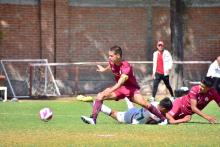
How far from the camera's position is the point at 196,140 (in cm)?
1290

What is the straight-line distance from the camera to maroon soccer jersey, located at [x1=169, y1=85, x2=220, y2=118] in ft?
55.7

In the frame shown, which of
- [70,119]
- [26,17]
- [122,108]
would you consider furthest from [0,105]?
[26,17]

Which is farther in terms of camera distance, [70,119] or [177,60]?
[177,60]

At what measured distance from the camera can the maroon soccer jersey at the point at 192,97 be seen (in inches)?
668

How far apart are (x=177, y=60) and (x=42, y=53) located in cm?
560

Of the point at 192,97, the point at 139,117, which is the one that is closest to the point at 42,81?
the point at 139,117

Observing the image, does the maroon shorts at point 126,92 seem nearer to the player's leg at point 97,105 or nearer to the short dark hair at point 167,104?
the player's leg at point 97,105

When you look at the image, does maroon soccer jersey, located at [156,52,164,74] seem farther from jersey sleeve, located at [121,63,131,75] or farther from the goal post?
jersey sleeve, located at [121,63,131,75]

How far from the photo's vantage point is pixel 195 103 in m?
16.9

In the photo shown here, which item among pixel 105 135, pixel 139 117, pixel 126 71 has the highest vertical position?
pixel 126 71

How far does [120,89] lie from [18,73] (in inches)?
627

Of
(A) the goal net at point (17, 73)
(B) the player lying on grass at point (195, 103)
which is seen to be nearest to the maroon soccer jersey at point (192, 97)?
(B) the player lying on grass at point (195, 103)

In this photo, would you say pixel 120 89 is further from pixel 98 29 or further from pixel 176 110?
pixel 98 29

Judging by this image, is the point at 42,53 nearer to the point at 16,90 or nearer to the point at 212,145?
the point at 16,90
